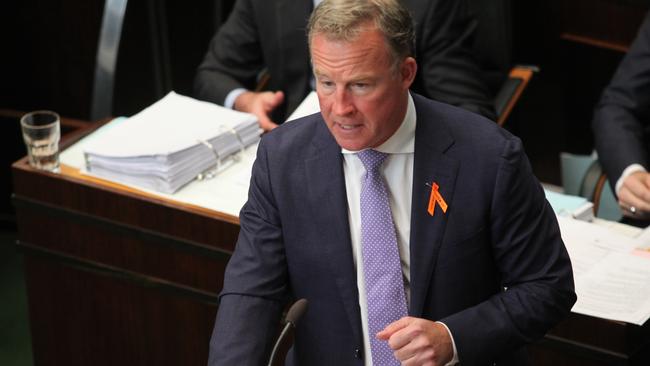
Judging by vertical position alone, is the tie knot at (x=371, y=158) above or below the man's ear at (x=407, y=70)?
Answer: below

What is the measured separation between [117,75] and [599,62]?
183cm

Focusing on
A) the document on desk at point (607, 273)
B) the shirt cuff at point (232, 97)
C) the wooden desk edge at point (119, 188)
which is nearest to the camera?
the document on desk at point (607, 273)

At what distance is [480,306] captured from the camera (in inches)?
88.4

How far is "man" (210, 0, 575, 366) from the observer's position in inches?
86.4

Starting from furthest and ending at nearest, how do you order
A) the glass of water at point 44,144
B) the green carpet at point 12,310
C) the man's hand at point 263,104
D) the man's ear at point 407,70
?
the green carpet at point 12,310 → the man's hand at point 263,104 → the glass of water at point 44,144 → the man's ear at point 407,70

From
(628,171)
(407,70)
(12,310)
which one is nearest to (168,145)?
(407,70)

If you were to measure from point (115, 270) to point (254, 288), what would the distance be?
101cm

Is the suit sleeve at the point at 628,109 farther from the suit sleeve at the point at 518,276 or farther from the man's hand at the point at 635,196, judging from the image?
the suit sleeve at the point at 518,276

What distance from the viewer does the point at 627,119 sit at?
3.54m

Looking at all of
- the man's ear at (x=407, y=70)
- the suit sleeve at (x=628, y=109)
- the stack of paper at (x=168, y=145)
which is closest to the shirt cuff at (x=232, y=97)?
the stack of paper at (x=168, y=145)

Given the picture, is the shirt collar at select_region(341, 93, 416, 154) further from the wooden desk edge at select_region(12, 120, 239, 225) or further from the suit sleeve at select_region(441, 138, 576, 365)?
the wooden desk edge at select_region(12, 120, 239, 225)

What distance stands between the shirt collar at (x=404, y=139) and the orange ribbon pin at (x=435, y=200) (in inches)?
3.5

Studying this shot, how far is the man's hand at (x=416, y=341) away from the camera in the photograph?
2.04m

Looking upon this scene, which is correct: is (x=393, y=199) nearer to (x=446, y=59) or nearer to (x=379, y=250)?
(x=379, y=250)
